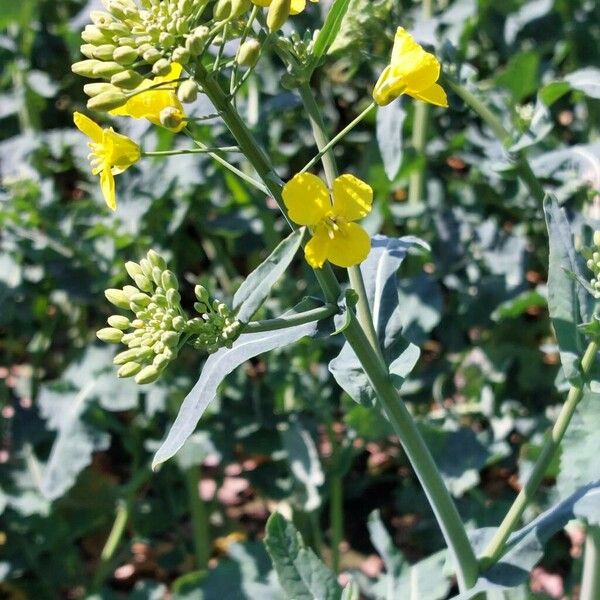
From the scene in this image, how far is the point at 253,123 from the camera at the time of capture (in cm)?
252

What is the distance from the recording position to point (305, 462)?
8.13 feet

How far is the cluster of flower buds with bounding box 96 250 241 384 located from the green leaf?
0.40 meters

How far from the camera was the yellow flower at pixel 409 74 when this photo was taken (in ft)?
4.15

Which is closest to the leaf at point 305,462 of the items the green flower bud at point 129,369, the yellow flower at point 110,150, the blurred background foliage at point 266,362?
the blurred background foliage at point 266,362

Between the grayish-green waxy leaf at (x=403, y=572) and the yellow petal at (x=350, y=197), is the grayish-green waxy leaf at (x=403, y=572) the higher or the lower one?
the lower one

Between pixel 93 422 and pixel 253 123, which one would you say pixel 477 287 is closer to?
pixel 253 123

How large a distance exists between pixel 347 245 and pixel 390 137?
31.4 inches

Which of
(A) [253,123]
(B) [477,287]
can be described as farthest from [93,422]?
(B) [477,287]

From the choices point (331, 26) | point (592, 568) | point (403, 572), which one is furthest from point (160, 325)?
point (592, 568)

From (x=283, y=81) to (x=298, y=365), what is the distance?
125 centimetres

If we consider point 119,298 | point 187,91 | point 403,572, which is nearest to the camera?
point 187,91

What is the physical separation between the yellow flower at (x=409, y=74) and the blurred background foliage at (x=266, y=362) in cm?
72

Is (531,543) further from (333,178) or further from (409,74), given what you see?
(409,74)

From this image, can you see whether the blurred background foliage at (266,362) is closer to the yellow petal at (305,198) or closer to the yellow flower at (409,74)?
the yellow flower at (409,74)
